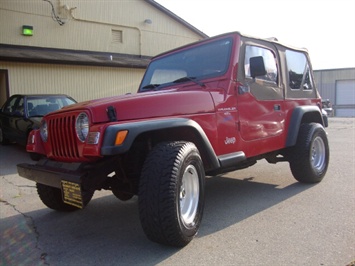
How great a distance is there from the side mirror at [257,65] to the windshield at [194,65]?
30 cm

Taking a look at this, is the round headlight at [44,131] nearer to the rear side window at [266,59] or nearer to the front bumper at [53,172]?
the front bumper at [53,172]

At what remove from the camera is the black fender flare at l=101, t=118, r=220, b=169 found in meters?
2.95

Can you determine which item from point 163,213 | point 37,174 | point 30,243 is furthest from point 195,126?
point 30,243

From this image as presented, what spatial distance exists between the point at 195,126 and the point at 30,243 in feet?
6.68

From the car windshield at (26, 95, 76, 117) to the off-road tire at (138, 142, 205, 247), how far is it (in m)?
6.38

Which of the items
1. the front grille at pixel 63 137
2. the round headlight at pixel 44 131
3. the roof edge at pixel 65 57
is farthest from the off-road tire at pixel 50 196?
the roof edge at pixel 65 57

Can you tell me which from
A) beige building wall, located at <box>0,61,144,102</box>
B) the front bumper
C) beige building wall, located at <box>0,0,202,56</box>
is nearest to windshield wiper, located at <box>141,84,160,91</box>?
the front bumper

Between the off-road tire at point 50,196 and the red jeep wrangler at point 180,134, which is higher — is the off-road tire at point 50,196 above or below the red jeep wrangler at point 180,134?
below

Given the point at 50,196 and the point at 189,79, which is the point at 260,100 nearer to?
the point at 189,79

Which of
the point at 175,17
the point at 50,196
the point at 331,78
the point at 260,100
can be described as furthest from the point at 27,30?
the point at 331,78

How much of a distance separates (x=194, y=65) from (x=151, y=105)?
141 centimetres

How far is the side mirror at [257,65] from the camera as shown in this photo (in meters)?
4.27

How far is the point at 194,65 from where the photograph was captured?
4.57 meters

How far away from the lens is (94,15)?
15352mm
